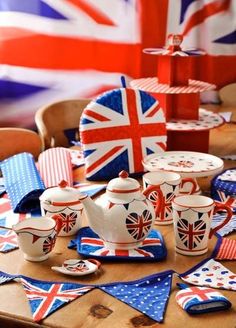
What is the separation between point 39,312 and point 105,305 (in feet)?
0.38

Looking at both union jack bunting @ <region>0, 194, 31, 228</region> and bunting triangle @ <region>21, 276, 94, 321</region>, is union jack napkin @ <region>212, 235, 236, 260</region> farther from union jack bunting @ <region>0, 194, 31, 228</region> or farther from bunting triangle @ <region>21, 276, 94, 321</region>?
union jack bunting @ <region>0, 194, 31, 228</region>

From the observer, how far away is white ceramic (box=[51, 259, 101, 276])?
3.94 feet

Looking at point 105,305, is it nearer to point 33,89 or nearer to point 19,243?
point 19,243

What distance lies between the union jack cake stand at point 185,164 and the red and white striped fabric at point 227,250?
0.76ft

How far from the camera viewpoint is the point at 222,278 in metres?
1.20

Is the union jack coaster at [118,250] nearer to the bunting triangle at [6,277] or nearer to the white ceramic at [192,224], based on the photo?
the white ceramic at [192,224]

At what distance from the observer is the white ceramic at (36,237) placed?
1.24 m

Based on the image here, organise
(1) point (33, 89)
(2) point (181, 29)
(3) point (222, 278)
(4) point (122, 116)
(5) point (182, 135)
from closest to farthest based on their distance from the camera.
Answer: (3) point (222, 278) < (4) point (122, 116) < (5) point (182, 135) < (1) point (33, 89) < (2) point (181, 29)

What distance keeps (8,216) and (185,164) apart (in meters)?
0.47

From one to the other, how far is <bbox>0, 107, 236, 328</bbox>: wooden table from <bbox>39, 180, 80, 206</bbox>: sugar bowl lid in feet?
0.28

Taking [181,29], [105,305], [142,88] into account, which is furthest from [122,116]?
[181,29]

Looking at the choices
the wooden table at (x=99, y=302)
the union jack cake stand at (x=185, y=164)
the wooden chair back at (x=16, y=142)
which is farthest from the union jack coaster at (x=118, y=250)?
the wooden chair back at (x=16, y=142)

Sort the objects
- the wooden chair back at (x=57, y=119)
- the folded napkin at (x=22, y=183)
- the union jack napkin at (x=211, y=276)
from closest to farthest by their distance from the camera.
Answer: the union jack napkin at (x=211, y=276) → the folded napkin at (x=22, y=183) → the wooden chair back at (x=57, y=119)

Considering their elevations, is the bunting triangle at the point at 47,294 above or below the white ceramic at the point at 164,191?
below
